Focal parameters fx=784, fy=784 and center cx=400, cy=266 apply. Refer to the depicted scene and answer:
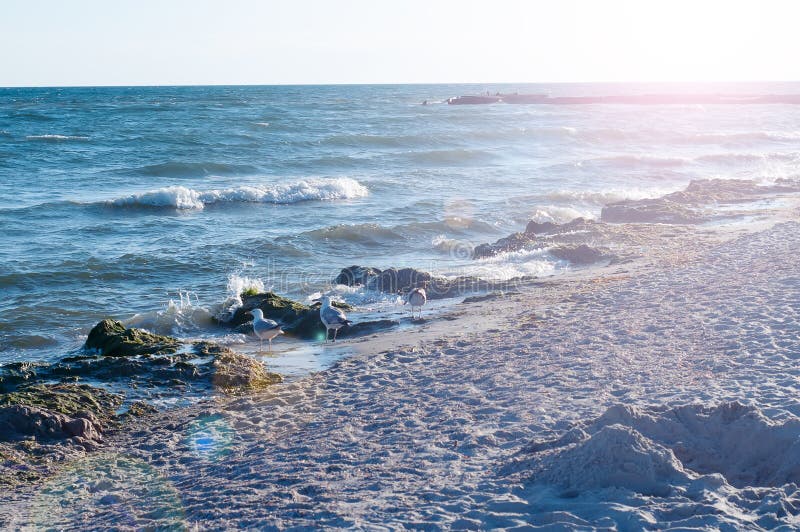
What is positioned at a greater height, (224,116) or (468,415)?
(224,116)

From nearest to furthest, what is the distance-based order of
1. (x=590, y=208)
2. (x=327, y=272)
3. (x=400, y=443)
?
(x=400, y=443)
(x=327, y=272)
(x=590, y=208)

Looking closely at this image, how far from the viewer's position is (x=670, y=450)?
4.88 meters

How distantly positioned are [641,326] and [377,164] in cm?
2252

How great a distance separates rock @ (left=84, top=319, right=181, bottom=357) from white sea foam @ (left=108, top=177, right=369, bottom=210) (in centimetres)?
1235

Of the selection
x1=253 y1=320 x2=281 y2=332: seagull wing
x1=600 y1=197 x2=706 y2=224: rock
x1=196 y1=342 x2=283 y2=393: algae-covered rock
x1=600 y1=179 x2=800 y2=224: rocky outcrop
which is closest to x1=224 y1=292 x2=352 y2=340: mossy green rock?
x1=253 y1=320 x2=281 y2=332: seagull wing

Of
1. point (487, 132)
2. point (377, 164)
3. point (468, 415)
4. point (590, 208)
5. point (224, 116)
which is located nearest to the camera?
point (468, 415)

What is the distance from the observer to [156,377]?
8.18 m

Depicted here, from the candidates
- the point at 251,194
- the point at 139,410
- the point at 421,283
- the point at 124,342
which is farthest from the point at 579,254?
the point at 251,194

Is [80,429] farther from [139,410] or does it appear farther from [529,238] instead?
[529,238]

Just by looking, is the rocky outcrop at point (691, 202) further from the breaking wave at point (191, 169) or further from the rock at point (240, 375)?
the breaking wave at point (191, 169)

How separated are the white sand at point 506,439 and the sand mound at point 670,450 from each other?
0.01 m

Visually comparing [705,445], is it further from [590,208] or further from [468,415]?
[590,208]

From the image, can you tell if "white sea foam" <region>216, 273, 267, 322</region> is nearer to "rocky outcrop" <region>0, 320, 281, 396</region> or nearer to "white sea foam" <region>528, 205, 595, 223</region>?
"rocky outcrop" <region>0, 320, 281, 396</region>

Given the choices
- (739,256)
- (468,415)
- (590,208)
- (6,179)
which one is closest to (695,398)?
(468,415)
